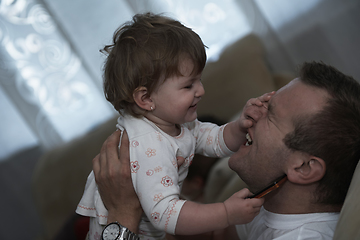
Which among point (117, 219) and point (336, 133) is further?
point (117, 219)

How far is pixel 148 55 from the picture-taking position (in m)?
1.00

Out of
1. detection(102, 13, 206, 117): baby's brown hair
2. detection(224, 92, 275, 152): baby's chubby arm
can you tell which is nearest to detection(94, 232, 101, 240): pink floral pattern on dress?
detection(102, 13, 206, 117): baby's brown hair

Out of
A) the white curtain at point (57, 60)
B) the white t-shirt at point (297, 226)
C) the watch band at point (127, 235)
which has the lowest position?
the white t-shirt at point (297, 226)

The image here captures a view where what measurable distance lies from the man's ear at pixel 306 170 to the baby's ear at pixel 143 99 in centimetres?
54

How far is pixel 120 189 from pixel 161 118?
1.00ft

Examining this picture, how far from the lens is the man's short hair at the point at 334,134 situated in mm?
926

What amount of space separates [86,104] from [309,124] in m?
2.08

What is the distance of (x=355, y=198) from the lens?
76cm

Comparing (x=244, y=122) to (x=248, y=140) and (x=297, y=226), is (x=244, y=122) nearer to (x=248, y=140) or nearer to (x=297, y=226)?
(x=248, y=140)

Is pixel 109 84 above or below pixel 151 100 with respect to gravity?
above

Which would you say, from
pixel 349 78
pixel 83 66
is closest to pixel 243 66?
pixel 83 66

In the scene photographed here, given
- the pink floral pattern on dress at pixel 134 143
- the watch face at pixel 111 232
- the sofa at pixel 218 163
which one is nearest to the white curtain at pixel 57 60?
the sofa at pixel 218 163

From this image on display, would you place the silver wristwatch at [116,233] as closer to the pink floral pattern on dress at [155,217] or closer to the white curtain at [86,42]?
the pink floral pattern on dress at [155,217]

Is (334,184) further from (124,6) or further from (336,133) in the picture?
(124,6)
